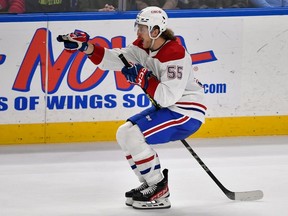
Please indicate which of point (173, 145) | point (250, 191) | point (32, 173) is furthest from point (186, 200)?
point (173, 145)

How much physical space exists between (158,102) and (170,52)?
292mm

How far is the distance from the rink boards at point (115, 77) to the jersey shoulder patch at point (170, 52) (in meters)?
1.97

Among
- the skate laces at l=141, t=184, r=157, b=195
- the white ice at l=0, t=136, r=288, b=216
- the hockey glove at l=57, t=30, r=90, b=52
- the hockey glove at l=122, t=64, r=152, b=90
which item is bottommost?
the white ice at l=0, t=136, r=288, b=216

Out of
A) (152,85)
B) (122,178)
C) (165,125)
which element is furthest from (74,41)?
(122,178)

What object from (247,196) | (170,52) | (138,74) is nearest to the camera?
(138,74)

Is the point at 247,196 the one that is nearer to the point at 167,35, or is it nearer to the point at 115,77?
the point at 167,35

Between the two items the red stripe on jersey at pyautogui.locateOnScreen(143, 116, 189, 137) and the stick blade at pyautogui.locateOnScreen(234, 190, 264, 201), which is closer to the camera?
the red stripe on jersey at pyautogui.locateOnScreen(143, 116, 189, 137)

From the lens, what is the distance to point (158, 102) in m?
4.62

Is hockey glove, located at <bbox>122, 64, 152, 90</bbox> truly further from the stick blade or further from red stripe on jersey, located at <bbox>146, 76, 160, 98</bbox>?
the stick blade

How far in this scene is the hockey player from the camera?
462 cm

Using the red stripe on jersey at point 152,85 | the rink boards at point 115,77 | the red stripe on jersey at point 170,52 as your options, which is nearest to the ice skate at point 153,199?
the red stripe on jersey at point 152,85

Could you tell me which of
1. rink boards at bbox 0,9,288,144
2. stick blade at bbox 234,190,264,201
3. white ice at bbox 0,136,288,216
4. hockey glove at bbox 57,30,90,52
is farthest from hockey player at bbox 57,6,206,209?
rink boards at bbox 0,9,288,144

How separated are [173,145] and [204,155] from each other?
0.45 meters

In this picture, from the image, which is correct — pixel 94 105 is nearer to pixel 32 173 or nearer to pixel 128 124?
pixel 32 173
